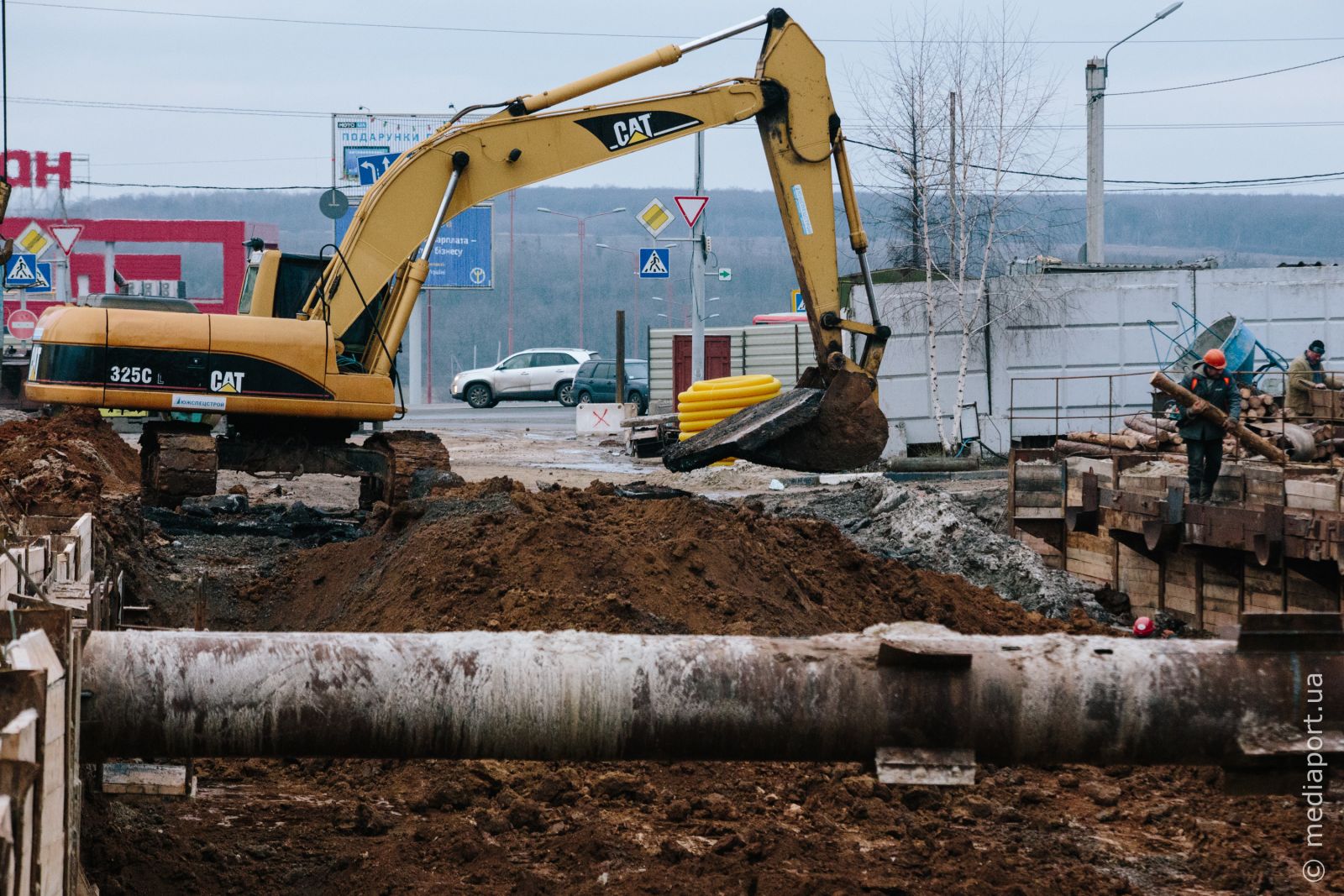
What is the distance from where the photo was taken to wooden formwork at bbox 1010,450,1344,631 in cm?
1187

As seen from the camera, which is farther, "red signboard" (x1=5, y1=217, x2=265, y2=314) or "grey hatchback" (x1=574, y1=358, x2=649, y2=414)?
"red signboard" (x1=5, y1=217, x2=265, y2=314)

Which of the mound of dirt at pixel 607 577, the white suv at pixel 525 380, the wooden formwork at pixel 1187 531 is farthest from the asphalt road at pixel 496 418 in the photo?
the mound of dirt at pixel 607 577

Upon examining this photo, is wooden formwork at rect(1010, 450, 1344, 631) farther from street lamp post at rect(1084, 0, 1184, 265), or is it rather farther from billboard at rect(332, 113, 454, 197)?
billboard at rect(332, 113, 454, 197)

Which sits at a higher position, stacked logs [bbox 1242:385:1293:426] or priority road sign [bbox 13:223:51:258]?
priority road sign [bbox 13:223:51:258]

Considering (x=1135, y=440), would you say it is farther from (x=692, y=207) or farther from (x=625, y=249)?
(x=625, y=249)

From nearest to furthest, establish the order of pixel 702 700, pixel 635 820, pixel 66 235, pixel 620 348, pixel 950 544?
pixel 702 700 → pixel 635 820 → pixel 950 544 → pixel 66 235 → pixel 620 348

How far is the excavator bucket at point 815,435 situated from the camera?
12.7 meters

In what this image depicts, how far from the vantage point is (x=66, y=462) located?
40.3ft

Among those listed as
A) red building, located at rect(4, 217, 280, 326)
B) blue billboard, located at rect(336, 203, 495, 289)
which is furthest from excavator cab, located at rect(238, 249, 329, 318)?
red building, located at rect(4, 217, 280, 326)

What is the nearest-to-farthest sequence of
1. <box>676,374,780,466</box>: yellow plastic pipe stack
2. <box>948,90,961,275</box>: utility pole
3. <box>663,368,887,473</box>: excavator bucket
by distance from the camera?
<box>663,368,887,473</box>: excavator bucket → <box>676,374,780,466</box>: yellow plastic pipe stack → <box>948,90,961,275</box>: utility pole

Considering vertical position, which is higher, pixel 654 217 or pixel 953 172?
pixel 953 172

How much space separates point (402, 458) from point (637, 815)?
8856 mm

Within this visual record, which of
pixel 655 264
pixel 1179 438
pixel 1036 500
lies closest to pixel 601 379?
pixel 655 264

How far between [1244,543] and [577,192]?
17892cm
